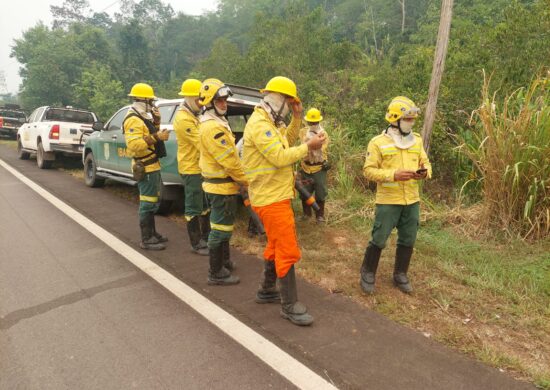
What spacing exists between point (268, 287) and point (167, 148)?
2.90 m

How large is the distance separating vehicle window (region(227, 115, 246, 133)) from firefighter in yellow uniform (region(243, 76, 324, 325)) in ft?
9.21

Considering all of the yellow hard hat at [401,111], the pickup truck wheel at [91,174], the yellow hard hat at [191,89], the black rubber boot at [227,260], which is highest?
the yellow hard hat at [191,89]

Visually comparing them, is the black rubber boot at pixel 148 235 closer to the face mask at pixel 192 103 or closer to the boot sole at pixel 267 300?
the face mask at pixel 192 103

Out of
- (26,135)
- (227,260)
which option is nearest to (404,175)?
(227,260)

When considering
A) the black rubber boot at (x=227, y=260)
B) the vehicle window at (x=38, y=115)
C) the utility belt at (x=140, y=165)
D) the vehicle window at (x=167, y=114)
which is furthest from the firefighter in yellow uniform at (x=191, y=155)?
the vehicle window at (x=38, y=115)

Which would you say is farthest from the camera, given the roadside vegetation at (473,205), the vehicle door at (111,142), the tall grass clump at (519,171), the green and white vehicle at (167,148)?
the vehicle door at (111,142)

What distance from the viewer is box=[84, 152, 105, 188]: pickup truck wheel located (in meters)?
8.13

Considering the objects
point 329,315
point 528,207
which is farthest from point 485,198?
point 329,315

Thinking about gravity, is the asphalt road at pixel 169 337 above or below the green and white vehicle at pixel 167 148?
below

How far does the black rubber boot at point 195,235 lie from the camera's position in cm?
468

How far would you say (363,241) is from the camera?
202 inches

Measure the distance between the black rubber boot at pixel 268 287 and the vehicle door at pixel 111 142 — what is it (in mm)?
4567

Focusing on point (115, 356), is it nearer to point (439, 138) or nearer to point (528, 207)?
point (528, 207)

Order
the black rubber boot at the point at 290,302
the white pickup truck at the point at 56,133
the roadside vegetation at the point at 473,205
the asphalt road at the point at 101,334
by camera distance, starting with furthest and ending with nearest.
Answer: the white pickup truck at the point at 56,133 → the roadside vegetation at the point at 473,205 → the black rubber boot at the point at 290,302 → the asphalt road at the point at 101,334
